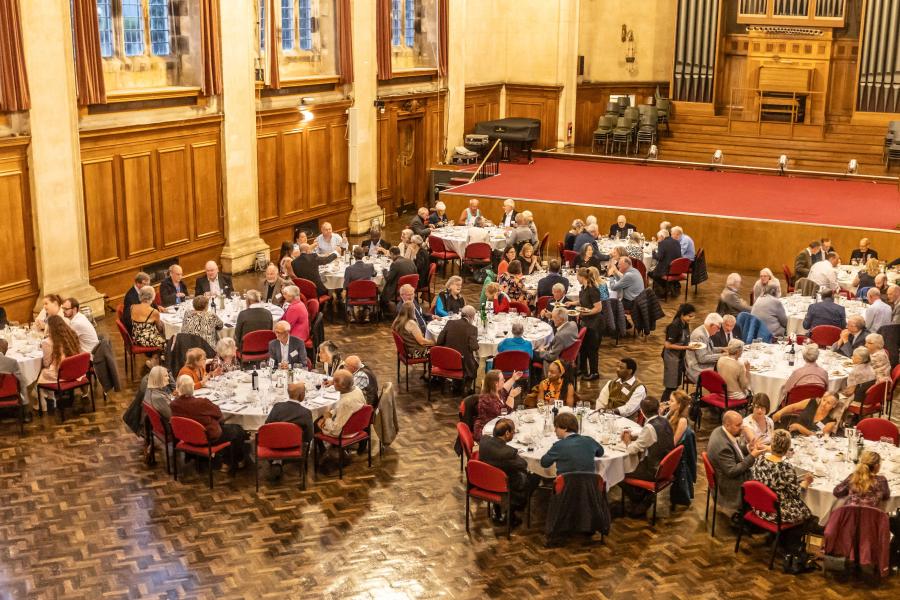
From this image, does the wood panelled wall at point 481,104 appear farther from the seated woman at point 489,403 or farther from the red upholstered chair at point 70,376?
the seated woman at point 489,403

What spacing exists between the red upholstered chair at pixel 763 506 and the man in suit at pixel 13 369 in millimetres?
7236

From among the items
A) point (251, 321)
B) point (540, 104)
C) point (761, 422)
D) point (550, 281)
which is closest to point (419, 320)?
point (251, 321)

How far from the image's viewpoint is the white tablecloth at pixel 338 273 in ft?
48.5

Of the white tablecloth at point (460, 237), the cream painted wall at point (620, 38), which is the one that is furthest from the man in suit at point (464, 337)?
the cream painted wall at point (620, 38)

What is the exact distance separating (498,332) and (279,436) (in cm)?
362

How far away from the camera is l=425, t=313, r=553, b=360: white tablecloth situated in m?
11.9

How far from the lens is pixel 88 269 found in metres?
14.6

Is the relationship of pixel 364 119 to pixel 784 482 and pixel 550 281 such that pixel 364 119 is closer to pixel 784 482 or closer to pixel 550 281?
pixel 550 281

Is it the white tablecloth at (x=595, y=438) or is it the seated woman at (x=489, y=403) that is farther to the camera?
the seated woman at (x=489, y=403)

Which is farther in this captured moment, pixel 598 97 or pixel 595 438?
pixel 598 97

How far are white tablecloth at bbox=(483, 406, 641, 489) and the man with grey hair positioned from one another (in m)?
1.99

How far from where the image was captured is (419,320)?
1227 cm

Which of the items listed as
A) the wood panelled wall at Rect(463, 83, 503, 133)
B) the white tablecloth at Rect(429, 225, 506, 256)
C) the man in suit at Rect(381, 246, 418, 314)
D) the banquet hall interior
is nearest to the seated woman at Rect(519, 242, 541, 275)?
the banquet hall interior

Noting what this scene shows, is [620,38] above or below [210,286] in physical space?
above
